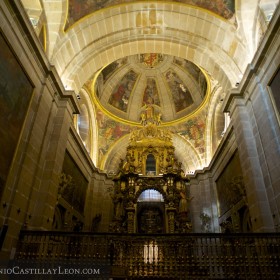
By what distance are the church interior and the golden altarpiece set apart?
80mm

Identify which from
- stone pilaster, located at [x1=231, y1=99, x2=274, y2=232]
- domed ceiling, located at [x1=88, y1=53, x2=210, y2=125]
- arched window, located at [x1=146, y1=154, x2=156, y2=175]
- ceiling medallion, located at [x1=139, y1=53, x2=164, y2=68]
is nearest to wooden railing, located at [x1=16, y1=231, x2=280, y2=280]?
stone pilaster, located at [x1=231, y1=99, x2=274, y2=232]

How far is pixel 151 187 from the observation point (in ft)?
52.1

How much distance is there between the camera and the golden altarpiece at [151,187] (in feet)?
48.3

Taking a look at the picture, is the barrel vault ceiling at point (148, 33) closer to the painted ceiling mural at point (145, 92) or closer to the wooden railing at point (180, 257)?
the painted ceiling mural at point (145, 92)

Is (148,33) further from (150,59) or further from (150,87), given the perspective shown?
(150,87)

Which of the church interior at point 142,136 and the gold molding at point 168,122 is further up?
the gold molding at point 168,122

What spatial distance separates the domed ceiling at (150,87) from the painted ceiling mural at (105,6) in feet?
23.9

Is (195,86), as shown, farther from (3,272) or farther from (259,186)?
(3,272)

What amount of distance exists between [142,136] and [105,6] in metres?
9.98

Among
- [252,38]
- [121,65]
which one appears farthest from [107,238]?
[121,65]

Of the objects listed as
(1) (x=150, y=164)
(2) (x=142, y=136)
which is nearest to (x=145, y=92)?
(2) (x=142, y=136)

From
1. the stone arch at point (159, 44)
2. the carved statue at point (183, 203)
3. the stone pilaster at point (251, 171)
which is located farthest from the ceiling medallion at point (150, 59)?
the stone pilaster at point (251, 171)

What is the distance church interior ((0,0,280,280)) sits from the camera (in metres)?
6.12

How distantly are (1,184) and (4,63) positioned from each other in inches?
111
